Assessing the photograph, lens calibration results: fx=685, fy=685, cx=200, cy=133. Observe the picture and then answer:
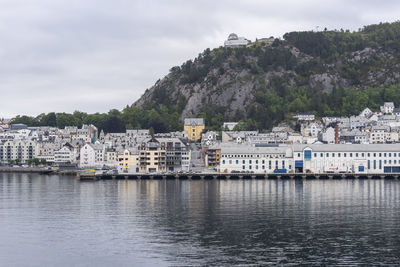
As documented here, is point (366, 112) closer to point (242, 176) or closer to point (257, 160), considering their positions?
point (257, 160)

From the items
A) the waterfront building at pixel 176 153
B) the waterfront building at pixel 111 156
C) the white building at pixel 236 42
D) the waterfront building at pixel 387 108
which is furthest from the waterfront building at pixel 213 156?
the white building at pixel 236 42

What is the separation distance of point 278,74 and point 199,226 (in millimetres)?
132150

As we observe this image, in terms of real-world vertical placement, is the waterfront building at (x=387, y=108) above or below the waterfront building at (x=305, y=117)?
above

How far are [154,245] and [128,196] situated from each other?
27.3m

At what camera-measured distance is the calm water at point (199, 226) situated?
124ft

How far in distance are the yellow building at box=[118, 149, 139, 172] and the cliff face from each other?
2241 inches

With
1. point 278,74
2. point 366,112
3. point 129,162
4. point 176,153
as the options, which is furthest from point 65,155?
point 278,74

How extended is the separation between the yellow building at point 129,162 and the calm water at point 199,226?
27270mm

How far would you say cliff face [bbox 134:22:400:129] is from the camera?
163375mm

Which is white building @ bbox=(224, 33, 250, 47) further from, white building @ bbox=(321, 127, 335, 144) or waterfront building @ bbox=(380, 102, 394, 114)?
white building @ bbox=(321, 127, 335, 144)

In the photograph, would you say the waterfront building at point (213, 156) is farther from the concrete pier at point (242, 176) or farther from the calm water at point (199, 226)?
the calm water at point (199, 226)

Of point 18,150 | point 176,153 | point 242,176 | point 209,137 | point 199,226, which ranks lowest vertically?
point 199,226

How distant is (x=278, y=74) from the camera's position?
17575 centimetres

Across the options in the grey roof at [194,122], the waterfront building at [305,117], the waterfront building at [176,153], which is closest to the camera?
the waterfront building at [176,153]
